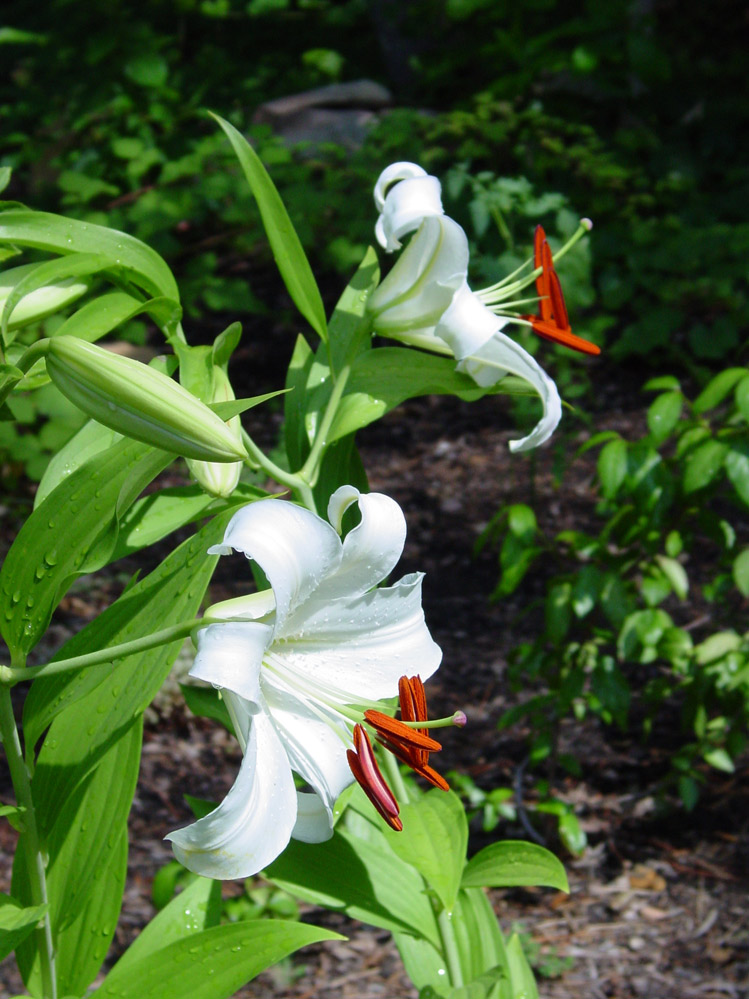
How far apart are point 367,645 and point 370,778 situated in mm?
116

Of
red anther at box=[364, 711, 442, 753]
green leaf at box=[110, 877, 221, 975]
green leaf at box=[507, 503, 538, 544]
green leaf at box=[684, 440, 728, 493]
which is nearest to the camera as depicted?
red anther at box=[364, 711, 442, 753]

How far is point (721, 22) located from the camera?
14.6 ft

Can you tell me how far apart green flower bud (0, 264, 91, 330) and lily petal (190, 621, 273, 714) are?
11.8 inches

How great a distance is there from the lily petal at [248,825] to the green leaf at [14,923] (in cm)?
15

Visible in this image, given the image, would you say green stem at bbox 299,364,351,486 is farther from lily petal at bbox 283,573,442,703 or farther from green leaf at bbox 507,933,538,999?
green leaf at bbox 507,933,538,999

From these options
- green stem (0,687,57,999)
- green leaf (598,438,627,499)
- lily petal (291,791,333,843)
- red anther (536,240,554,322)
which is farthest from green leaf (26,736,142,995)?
green leaf (598,438,627,499)

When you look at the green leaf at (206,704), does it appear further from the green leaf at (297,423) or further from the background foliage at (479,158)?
the background foliage at (479,158)

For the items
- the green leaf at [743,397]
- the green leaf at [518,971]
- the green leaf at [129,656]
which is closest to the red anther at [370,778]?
the green leaf at [129,656]

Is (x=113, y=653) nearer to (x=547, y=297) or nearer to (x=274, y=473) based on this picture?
(x=274, y=473)

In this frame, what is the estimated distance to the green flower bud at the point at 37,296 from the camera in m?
0.71

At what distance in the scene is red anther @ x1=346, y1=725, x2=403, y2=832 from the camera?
1.95 ft

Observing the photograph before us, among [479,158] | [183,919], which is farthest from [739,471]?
[479,158]

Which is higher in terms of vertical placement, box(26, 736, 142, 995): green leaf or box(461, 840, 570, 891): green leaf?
box(26, 736, 142, 995): green leaf

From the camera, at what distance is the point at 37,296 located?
0.71m
